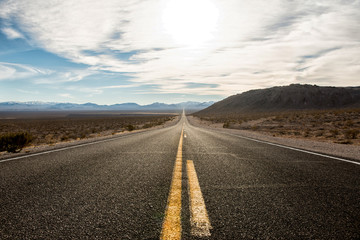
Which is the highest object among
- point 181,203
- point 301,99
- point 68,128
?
point 301,99

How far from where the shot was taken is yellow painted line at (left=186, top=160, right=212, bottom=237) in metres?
1.79

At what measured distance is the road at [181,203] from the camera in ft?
6.05

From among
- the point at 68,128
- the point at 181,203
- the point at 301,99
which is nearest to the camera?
the point at 181,203

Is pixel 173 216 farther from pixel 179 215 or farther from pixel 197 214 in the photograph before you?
pixel 197 214

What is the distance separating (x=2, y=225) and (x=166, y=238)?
1648 millimetres

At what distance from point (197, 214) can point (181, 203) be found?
31 centimetres

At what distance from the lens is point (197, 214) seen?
211cm

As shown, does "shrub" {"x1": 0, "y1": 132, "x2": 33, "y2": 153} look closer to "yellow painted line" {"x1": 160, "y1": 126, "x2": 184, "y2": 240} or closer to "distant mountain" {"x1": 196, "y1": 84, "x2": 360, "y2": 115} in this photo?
"yellow painted line" {"x1": 160, "y1": 126, "x2": 184, "y2": 240}

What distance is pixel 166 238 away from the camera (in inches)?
66.0

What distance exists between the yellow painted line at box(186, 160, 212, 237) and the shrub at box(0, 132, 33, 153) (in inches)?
342

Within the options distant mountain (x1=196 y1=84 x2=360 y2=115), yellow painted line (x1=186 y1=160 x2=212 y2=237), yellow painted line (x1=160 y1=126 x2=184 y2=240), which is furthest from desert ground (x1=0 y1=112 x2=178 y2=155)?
distant mountain (x1=196 y1=84 x2=360 y2=115)

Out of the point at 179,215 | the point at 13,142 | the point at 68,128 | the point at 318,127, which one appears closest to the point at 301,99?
the point at 318,127

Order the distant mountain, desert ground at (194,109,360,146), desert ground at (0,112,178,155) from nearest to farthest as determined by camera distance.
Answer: desert ground at (194,109,360,146)
desert ground at (0,112,178,155)
the distant mountain

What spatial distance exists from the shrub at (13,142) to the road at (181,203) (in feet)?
17.9
